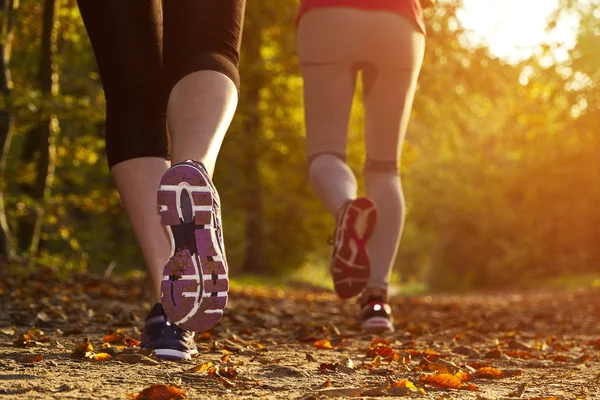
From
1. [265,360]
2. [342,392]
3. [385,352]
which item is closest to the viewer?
[342,392]

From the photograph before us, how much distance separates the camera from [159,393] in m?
1.78

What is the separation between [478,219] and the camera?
25812 mm

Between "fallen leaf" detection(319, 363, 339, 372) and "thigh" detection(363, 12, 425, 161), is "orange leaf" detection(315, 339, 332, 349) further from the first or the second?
"thigh" detection(363, 12, 425, 161)

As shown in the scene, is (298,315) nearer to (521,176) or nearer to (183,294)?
(183,294)

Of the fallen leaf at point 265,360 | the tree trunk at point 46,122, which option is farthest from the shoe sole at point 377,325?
the tree trunk at point 46,122

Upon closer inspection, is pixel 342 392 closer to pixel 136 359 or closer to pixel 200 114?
pixel 136 359

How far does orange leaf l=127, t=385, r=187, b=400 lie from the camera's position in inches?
69.4

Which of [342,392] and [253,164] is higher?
[253,164]

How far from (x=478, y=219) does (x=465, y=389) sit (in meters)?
24.2

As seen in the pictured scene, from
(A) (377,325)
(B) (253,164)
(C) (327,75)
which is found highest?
(B) (253,164)

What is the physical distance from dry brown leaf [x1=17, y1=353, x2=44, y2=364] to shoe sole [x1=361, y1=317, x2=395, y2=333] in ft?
5.80

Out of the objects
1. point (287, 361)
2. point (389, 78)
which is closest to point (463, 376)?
point (287, 361)

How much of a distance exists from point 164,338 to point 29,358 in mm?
376

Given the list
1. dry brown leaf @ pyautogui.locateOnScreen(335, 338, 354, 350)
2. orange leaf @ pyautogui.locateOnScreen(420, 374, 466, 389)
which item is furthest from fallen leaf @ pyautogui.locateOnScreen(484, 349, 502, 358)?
orange leaf @ pyautogui.locateOnScreen(420, 374, 466, 389)
